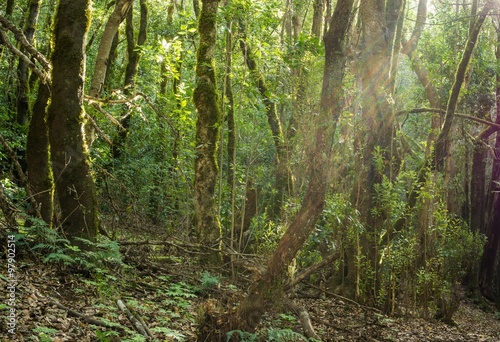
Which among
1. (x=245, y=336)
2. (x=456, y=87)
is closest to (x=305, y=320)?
(x=245, y=336)

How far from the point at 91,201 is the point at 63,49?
6.15 feet

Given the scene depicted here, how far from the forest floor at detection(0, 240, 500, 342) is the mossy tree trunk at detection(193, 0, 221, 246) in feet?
2.17

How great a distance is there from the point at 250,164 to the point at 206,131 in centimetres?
142

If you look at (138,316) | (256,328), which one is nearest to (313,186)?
(256,328)

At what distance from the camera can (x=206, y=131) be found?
905cm

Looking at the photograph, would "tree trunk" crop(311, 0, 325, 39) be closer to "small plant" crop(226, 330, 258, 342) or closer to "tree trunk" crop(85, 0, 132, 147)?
"tree trunk" crop(85, 0, 132, 147)

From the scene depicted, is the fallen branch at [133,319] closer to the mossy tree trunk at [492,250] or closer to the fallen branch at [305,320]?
the fallen branch at [305,320]

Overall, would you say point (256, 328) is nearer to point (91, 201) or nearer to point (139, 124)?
point (91, 201)

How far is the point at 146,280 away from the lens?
7.58 meters

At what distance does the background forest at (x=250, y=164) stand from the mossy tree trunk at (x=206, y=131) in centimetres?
2

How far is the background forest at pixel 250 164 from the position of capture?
6.38 metres

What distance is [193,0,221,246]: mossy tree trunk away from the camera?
8.87 metres

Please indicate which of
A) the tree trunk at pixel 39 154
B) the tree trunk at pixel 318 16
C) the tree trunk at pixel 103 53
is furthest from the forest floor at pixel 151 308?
the tree trunk at pixel 318 16

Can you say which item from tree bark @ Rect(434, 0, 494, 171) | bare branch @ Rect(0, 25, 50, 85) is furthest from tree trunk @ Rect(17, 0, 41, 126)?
tree bark @ Rect(434, 0, 494, 171)
